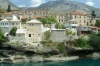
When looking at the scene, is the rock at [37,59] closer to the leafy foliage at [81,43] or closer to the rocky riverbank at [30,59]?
the rocky riverbank at [30,59]

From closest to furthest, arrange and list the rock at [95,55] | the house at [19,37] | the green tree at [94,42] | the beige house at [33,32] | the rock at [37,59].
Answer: the rock at [37,59], the house at [19,37], the beige house at [33,32], the rock at [95,55], the green tree at [94,42]

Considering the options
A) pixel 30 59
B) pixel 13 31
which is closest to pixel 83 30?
pixel 30 59

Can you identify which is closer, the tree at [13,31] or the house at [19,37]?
the house at [19,37]

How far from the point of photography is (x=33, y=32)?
163 feet

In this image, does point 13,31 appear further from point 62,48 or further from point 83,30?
point 83,30

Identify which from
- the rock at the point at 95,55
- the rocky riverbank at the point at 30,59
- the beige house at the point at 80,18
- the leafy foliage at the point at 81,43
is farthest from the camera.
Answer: the beige house at the point at 80,18

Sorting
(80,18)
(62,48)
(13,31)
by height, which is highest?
(80,18)

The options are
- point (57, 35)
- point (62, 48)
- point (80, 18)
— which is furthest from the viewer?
point (80, 18)

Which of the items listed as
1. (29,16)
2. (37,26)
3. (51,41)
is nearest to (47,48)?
(51,41)

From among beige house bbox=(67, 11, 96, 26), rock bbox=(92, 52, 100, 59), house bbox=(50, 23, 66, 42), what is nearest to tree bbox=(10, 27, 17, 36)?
house bbox=(50, 23, 66, 42)

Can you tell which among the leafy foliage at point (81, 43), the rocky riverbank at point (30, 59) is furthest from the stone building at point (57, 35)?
the rocky riverbank at point (30, 59)

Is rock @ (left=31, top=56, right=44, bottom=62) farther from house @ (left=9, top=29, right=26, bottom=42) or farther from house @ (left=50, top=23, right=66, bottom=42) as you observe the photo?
house @ (left=50, top=23, right=66, bottom=42)

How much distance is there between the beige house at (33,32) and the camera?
161 feet

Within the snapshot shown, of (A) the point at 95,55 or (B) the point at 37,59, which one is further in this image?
(A) the point at 95,55
